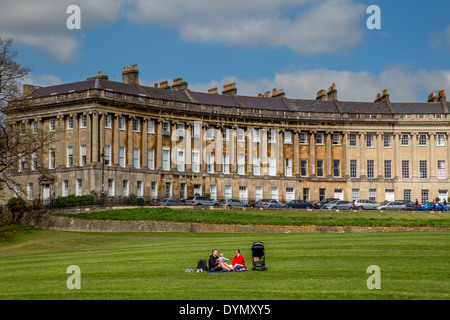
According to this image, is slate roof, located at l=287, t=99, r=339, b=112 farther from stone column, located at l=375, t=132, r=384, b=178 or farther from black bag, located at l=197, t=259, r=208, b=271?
black bag, located at l=197, t=259, r=208, b=271

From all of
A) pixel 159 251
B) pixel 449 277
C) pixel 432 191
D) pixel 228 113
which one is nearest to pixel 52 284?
pixel 159 251

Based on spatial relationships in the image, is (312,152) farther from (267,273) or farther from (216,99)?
(267,273)

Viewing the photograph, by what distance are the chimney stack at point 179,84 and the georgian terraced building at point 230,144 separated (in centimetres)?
13

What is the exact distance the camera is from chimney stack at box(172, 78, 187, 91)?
84.0 meters

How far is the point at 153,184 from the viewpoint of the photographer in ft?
248

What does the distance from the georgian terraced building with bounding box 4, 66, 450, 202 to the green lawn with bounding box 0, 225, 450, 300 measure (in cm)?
3603

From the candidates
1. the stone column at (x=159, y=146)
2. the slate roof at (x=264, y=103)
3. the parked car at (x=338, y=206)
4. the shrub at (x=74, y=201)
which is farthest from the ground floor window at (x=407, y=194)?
the shrub at (x=74, y=201)

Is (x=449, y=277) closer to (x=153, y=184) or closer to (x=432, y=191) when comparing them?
(x=153, y=184)

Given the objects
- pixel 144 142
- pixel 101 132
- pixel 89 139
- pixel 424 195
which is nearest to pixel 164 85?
pixel 144 142

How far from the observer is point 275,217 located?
5475 cm

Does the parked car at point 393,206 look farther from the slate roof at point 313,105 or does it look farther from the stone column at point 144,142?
the stone column at point 144,142

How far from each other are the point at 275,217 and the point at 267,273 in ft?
99.1

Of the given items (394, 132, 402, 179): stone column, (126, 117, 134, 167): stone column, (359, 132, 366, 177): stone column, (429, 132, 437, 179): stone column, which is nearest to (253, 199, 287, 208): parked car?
(126, 117, 134, 167): stone column

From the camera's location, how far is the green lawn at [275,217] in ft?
162
